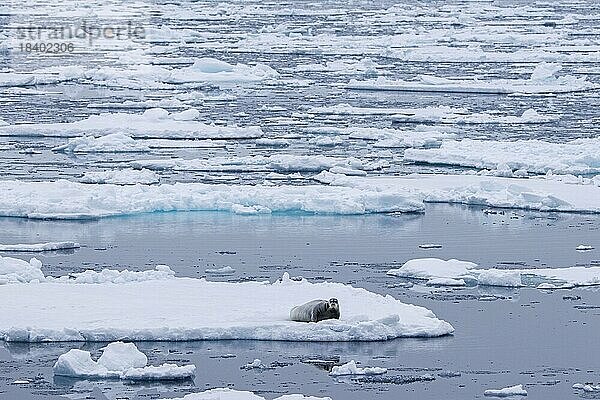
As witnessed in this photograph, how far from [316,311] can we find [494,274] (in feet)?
5.54

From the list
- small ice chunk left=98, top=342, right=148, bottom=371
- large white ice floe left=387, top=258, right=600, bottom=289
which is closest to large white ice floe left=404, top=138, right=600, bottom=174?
large white ice floe left=387, top=258, right=600, bottom=289

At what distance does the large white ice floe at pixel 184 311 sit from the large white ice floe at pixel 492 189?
3167 mm

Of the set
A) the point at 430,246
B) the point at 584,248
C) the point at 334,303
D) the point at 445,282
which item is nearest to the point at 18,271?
the point at 334,303

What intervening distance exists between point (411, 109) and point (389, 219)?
692cm

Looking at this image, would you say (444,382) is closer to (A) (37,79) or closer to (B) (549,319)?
(B) (549,319)

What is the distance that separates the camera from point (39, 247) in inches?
372

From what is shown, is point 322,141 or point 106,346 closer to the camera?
point 106,346

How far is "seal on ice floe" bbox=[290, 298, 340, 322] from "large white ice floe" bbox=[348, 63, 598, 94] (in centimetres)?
1258

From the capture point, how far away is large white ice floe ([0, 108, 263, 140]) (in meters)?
15.1

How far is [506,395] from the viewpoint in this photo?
6.29 m

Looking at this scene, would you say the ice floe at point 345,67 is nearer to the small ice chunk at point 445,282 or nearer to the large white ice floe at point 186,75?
the large white ice floe at point 186,75

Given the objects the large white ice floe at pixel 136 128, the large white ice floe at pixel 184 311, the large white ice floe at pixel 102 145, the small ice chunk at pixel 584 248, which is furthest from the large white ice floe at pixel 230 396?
the large white ice floe at pixel 136 128

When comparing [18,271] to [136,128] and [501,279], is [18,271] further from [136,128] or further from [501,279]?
[136,128]

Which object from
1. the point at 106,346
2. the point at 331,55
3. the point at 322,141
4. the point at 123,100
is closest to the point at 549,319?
the point at 106,346
